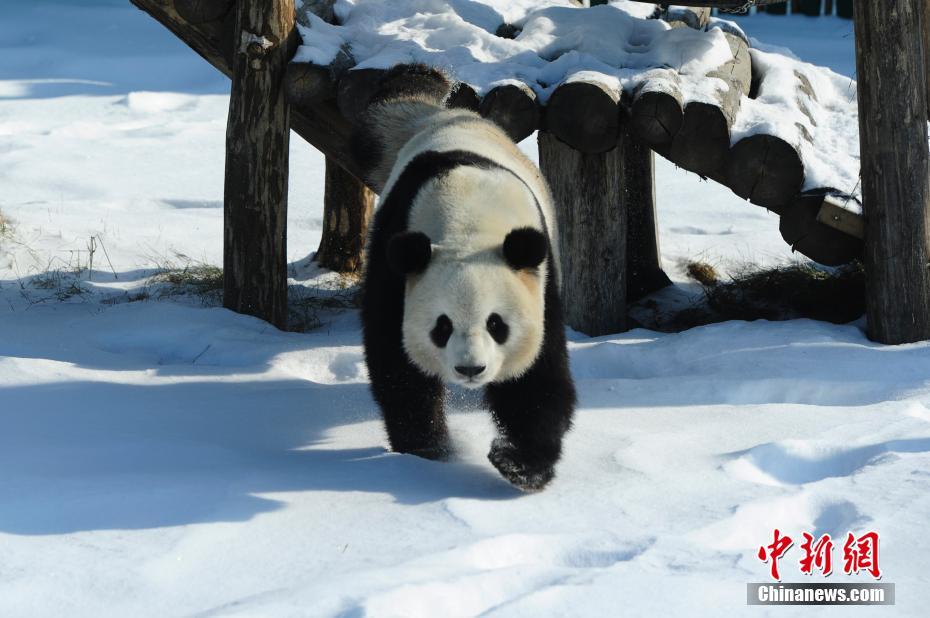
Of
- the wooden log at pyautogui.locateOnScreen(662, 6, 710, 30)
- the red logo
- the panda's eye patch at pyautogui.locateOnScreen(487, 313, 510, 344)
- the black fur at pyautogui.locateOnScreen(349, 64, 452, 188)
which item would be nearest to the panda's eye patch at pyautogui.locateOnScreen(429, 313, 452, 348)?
the panda's eye patch at pyautogui.locateOnScreen(487, 313, 510, 344)

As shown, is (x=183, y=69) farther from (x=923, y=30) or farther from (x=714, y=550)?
(x=714, y=550)

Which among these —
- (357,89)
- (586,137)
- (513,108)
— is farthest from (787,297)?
(357,89)

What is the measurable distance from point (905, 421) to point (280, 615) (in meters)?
2.30

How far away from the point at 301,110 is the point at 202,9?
0.65m

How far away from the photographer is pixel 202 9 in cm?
503

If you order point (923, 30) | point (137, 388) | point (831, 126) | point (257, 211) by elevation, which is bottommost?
point (137, 388)

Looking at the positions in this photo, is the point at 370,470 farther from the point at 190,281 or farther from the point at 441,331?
the point at 190,281

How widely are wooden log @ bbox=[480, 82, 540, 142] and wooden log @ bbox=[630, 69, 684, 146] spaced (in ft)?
1.42

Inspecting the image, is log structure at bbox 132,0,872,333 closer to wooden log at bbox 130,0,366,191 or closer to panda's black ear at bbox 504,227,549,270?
wooden log at bbox 130,0,366,191

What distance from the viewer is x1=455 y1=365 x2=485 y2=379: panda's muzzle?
3027 mm

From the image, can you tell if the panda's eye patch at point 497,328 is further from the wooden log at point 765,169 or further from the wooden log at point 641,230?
the wooden log at point 641,230

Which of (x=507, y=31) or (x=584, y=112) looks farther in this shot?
(x=507, y=31)

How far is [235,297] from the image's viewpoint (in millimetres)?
5137

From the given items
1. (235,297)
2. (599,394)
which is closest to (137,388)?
(235,297)
